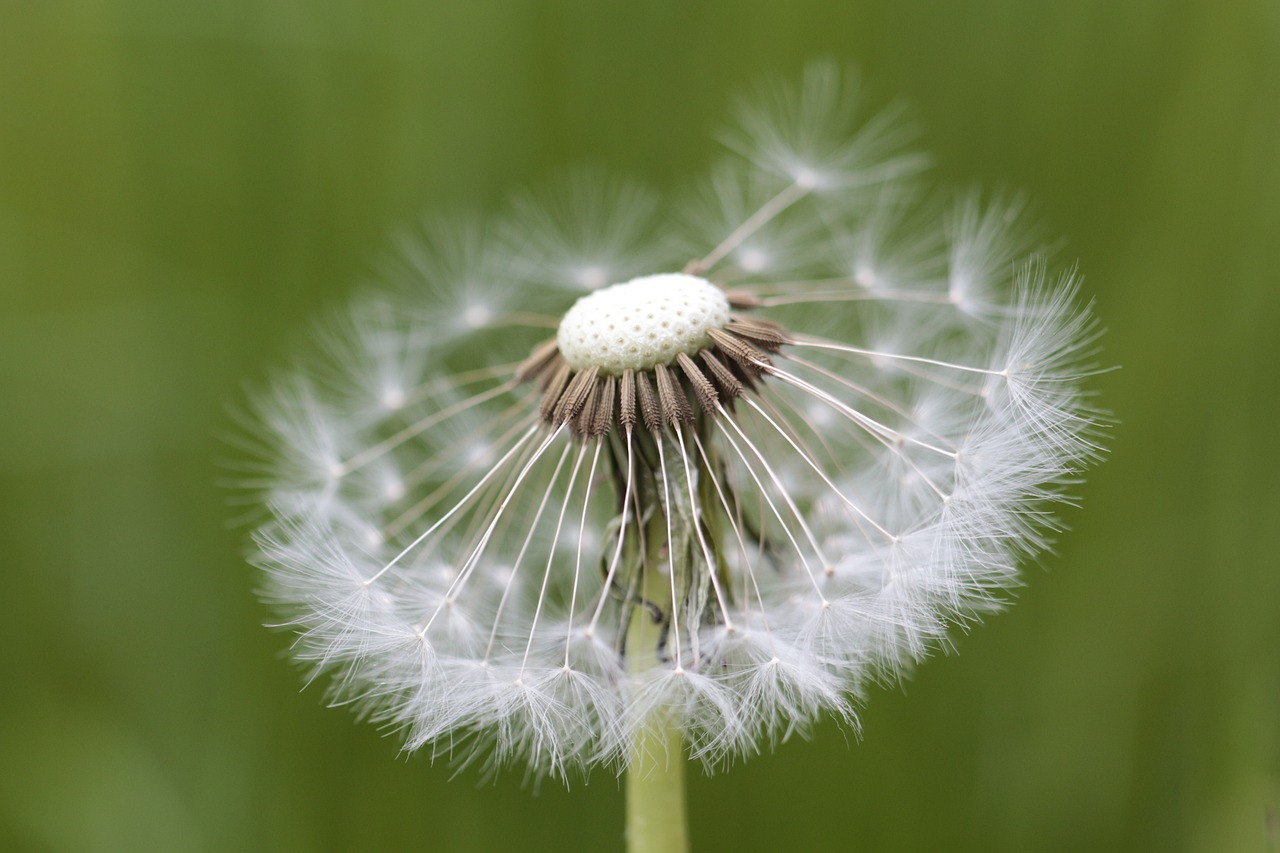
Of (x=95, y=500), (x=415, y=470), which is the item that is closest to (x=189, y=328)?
(x=95, y=500)

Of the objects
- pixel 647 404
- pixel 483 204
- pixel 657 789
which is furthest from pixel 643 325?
pixel 483 204

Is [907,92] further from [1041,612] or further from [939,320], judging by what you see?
[1041,612]

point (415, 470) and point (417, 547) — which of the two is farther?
point (415, 470)

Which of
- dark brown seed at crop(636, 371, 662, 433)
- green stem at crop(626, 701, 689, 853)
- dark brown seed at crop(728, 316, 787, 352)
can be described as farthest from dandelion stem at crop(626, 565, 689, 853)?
dark brown seed at crop(728, 316, 787, 352)

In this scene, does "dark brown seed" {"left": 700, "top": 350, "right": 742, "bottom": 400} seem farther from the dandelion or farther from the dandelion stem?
the dandelion stem

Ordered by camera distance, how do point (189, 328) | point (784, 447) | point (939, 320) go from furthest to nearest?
point (189, 328)
point (939, 320)
point (784, 447)

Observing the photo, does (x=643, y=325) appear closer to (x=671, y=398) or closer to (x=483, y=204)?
(x=671, y=398)
